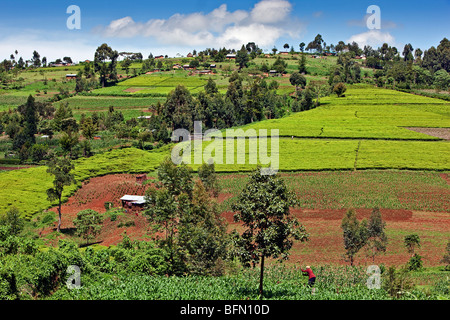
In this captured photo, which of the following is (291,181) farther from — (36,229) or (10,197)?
(10,197)

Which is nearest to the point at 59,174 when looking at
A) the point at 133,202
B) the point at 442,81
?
the point at 133,202

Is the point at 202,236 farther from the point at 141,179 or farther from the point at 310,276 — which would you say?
the point at 141,179

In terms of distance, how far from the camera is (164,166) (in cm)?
4897

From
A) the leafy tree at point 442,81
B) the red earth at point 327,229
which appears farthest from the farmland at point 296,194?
the leafy tree at point 442,81

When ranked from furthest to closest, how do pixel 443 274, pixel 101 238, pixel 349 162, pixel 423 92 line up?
pixel 423 92 → pixel 349 162 → pixel 101 238 → pixel 443 274

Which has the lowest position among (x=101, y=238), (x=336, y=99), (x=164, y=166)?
(x=101, y=238)

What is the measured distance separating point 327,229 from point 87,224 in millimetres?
28998

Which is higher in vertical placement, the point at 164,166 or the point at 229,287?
the point at 164,166

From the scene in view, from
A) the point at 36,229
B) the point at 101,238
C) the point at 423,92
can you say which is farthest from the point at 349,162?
the point at 423,92

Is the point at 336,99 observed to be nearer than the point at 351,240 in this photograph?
No

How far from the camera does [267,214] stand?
25.2 m

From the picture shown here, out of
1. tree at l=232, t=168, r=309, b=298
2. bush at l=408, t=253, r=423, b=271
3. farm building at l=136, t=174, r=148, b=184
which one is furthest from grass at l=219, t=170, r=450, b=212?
tree at l=232, t=168, r=309, b=298

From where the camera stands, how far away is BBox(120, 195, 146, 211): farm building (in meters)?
63.3

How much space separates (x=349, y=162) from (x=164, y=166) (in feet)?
134
